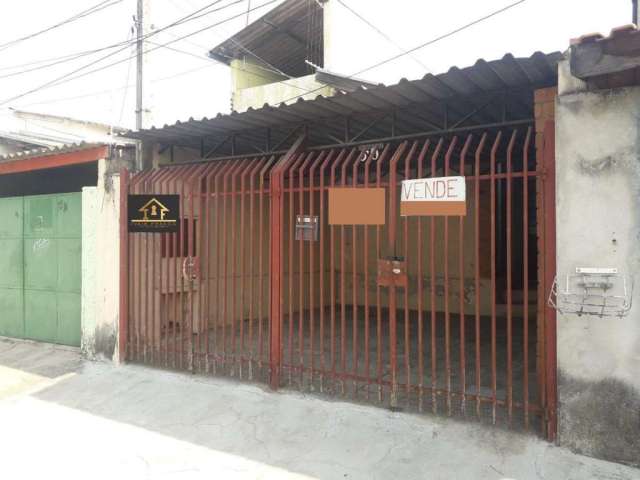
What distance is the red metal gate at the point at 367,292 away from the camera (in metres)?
3.64

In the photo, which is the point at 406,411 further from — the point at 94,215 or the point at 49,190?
the point at 49,190

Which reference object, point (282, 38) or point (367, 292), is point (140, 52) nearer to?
point (282, 38)

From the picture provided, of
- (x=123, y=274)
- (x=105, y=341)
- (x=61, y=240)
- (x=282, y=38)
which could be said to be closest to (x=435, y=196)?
(x=123, y=274)

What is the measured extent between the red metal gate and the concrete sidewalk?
0.25 metres

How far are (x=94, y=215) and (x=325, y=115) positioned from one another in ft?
10.9

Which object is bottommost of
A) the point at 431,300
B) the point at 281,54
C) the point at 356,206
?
the point at 431,300

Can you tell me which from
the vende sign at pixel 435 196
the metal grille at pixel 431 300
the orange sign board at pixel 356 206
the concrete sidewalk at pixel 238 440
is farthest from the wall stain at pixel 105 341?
the vende sign at pixel 435 196

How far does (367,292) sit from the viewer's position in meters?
4.16

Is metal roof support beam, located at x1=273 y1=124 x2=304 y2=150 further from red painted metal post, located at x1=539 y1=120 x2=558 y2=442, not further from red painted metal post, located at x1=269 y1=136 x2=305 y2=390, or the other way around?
→ red painted metal post, located at x1=539 y1=120 x2=558 y2=442

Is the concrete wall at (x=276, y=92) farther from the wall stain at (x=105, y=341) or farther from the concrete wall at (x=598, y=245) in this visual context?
the concrete wall at (x=598, y=245)

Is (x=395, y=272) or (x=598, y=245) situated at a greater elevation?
(x=598, y=245)

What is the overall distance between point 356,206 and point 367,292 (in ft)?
2.64

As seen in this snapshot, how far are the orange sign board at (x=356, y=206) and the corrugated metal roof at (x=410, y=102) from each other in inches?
35.2

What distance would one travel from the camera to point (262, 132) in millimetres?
5680
